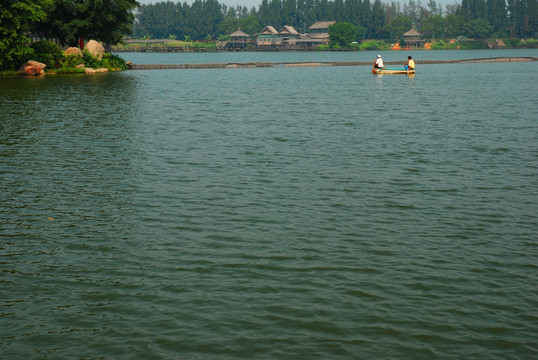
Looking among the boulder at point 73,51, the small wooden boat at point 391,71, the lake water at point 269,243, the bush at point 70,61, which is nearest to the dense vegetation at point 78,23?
the boulder at point 73,51

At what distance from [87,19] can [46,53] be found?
868 cm

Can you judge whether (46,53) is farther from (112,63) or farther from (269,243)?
(269,243)

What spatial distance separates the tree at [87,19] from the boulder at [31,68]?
10100mm

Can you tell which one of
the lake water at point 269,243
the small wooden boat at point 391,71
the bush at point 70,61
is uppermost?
the bush at point 70,61

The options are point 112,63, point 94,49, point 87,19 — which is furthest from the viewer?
point 112,63

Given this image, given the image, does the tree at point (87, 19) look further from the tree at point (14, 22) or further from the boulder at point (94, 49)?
the tree at point (14, 22)

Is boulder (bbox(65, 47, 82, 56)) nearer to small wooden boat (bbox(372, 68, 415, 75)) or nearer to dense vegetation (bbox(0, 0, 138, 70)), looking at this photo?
dense vegetation (bbox(0, 0, 138, 70))

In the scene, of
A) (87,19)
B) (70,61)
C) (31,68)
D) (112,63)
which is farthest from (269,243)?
(112,63)

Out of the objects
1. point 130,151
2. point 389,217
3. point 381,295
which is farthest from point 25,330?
point 130,151

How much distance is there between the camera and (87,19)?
76.0 metres

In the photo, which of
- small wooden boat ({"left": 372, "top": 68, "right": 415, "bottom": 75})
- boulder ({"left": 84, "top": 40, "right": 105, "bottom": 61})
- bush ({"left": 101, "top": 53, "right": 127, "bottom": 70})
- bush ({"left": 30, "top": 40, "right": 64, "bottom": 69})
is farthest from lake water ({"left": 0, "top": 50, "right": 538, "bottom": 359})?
bush ({"left": 101, "top": 53, "right": 127, "bottom": 70})

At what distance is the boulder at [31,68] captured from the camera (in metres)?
64.7

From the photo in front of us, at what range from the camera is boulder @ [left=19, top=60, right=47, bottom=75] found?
64.7 metres

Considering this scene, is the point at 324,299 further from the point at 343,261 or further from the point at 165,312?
the point at 165,312
